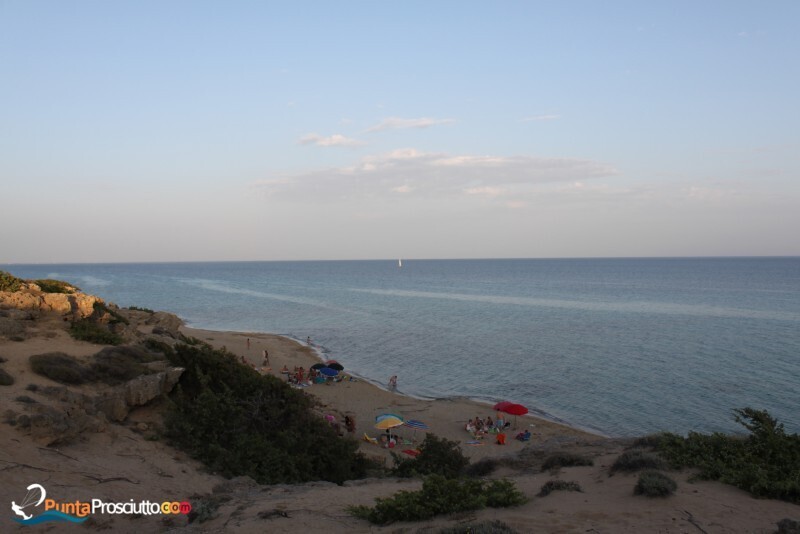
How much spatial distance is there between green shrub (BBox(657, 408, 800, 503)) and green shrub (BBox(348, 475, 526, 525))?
10.6ft

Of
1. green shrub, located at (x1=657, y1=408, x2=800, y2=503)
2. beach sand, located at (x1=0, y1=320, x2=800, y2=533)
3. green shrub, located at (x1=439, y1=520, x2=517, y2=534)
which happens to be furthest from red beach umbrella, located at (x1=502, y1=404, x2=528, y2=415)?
green shrub, located at (x1=439, y1=520, x2=517, y2=534)

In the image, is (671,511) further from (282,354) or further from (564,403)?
(282,354)

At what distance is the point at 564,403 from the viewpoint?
26.6m

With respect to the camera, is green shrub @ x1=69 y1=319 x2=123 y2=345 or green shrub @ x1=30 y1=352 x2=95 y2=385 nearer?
green shrub @ x1=30 y1=352 x2=95 y2=385

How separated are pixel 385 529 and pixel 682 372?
2956 centimetres

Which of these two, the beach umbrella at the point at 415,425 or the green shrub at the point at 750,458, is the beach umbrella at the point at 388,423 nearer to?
the beach umbrella at the point at 415,425

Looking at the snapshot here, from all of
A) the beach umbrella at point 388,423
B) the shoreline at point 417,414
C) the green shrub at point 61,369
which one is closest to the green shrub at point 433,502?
the green shrub at point 61,369

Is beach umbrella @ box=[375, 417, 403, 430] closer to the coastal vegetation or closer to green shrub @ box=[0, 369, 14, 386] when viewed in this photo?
the coastal vegetation

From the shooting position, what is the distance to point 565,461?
10.6m

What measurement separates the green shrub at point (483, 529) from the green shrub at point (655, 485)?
2.39 m

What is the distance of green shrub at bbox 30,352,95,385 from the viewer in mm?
13594

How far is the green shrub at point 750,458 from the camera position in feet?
25.7

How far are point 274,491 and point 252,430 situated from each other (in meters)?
3.98

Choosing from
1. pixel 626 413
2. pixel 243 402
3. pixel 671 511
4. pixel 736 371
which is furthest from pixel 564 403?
pixel 671 511
